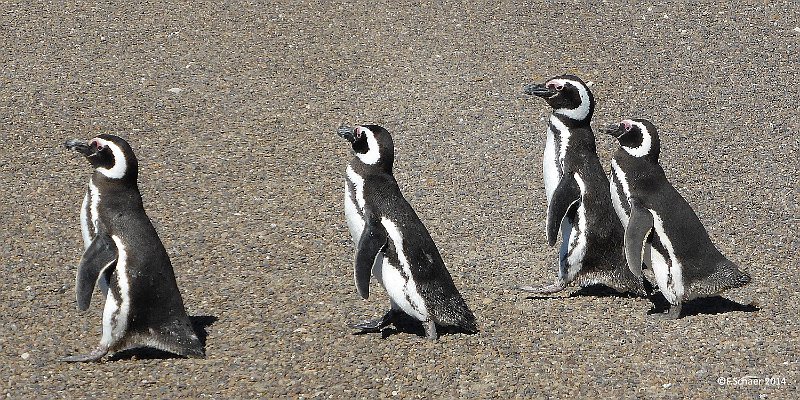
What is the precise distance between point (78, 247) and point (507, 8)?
599 centimetres

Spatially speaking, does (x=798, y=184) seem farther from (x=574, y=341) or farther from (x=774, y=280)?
(x=574, y=341)

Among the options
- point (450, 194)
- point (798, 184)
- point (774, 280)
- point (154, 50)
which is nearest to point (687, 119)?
point (798, 184)

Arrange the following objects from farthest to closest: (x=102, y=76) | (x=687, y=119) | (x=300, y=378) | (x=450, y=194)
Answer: (x=102, y=76), (x=687, y=119), (x=450, y=194), (x=300, y=378)

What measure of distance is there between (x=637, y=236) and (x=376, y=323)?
1388 mm

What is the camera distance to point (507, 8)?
11789mm

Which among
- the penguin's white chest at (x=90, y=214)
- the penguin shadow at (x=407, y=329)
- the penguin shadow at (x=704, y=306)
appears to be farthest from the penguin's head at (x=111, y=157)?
the penguin shadow at (x=704, y=306)

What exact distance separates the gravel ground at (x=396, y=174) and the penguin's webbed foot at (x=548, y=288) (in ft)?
0.19

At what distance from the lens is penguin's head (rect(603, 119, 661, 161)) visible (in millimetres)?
6363

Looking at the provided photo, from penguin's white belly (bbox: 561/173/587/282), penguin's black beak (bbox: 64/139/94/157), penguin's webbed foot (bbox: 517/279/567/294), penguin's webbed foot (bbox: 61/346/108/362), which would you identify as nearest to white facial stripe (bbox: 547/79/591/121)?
penguin's white belly (bbox: 561/173/587/282)

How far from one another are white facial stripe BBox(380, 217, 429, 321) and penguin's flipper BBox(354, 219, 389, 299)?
0.05 m

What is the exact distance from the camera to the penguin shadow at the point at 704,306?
628 centimetres

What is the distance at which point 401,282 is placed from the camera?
5.88m

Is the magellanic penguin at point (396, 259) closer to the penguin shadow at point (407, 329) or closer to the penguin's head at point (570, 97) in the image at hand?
the penguin shadow at point (407, 329)

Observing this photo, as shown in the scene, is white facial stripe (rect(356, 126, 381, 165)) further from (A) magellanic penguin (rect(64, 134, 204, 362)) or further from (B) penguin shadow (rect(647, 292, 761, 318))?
(B) penguin shadow (rect(647, 292, 761, 318))
